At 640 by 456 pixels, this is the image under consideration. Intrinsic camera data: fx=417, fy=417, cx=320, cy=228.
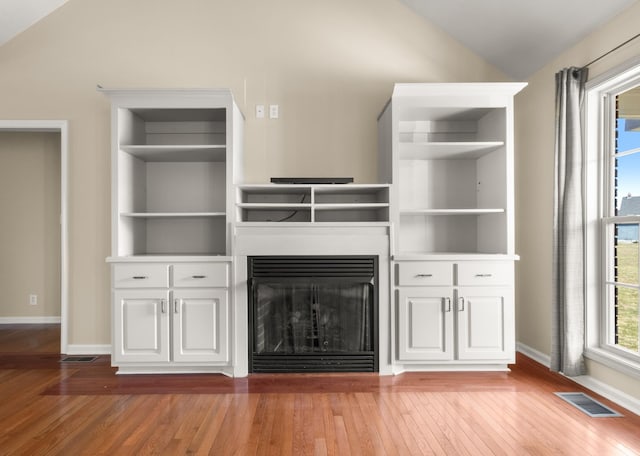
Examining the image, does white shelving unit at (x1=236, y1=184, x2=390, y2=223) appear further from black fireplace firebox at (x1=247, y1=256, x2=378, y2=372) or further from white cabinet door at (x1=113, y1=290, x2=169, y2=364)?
white cabinet door at (x1=113, y1=290, x2=169, y2=364)

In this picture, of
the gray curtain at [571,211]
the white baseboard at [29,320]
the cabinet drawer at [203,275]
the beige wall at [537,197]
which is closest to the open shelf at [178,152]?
the cabinet drawer at [203,275]

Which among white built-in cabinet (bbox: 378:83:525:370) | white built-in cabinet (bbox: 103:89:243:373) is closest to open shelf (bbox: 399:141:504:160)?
white built-in cabinet (bbox: 378:83:525:370)

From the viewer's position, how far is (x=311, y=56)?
3.53m

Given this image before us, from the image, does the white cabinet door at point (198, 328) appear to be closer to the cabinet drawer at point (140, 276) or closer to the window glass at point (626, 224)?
the cabinet drawer at point (140, 276)

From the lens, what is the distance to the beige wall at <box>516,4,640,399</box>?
10.3 feet

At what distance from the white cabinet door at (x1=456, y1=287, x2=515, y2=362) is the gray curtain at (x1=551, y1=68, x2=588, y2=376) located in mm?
345

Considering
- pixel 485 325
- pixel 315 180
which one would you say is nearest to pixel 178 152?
pixel 315 180

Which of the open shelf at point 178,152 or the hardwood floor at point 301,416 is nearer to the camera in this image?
the hardwood floor at point 301,416

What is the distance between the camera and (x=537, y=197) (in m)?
3.33

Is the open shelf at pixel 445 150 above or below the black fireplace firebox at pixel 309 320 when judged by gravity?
above

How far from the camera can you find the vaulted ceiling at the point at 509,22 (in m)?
2.65

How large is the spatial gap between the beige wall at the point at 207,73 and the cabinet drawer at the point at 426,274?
95 cm

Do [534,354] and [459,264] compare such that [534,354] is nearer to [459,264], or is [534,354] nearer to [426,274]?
[459,264]

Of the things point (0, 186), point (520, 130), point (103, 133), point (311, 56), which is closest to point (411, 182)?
point (520, 130)
